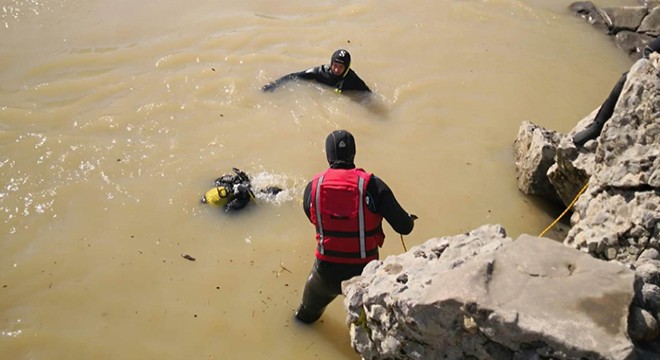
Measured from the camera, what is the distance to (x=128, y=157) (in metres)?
6.66

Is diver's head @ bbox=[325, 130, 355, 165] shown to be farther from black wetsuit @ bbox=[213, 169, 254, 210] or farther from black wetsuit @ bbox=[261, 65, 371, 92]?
black wetsuit @ bbox=[261, 65, 371, 92]

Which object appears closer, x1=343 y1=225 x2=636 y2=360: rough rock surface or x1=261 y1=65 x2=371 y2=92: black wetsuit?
x1=343 y1=225 x2=636 y2=360: rough rock surface

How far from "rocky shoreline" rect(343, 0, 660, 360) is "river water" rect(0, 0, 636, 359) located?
1664mm

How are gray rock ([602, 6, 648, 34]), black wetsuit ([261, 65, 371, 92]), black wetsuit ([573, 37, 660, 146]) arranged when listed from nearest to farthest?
1. black wetsuit ([573, 37, 660, 146])
2. black wetsuit ([261, 65, 371, 92])
3. gray rock ([602, 6, 648, 34])

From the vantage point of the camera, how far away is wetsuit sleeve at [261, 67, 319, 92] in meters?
7.96

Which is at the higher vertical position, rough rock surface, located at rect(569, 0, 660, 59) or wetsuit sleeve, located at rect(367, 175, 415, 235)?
wetsuit sleeve, located at rect(367, 175, 415, 235)

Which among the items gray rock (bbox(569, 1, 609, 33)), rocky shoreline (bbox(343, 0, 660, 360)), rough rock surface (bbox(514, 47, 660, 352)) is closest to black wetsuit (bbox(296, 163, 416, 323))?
rocky shoreline (bbox(343, 0, 660, 360))

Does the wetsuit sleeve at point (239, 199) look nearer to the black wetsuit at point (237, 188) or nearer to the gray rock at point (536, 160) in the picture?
the black wetsuit at point (237, 188)

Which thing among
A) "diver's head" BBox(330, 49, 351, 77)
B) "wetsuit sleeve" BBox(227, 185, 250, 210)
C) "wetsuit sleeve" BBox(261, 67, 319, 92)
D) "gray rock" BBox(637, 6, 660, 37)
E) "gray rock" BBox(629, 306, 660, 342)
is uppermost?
"gray rock" BBox(629, 306, 660, 342)

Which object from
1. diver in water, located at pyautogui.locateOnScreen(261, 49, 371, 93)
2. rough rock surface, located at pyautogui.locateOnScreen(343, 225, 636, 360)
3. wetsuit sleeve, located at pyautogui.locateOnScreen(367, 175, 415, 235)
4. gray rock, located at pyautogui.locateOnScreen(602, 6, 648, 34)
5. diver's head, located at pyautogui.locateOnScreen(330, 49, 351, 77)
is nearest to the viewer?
rough rock surface, located at pyautogui.locateOnScreen(343, 225, 636, 360)

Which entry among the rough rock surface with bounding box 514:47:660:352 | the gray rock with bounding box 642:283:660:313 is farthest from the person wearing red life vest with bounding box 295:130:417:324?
the gray rock with bounding box 642:283:660:313

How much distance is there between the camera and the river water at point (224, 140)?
16.4ft

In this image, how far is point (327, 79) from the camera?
26.2 ft

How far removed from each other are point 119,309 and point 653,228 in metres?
4.41
